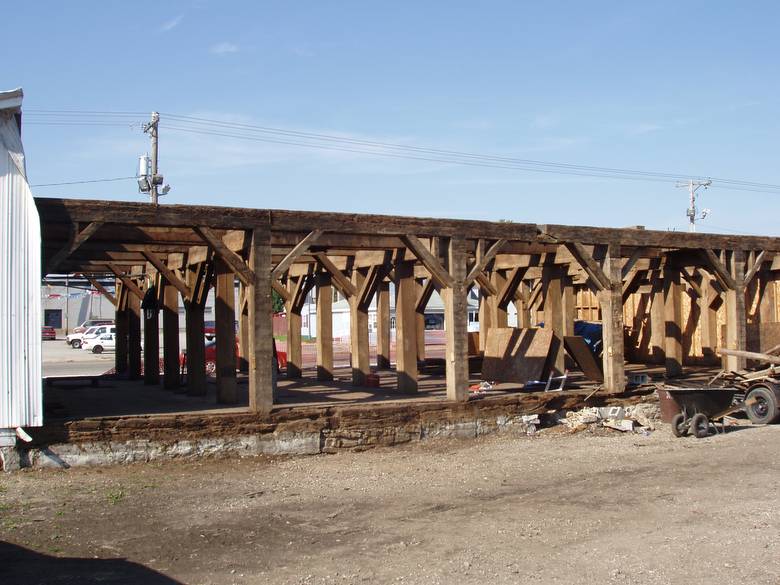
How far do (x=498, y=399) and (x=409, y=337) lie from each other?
2.13 m

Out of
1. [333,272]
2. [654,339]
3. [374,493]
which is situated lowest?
[374,493]

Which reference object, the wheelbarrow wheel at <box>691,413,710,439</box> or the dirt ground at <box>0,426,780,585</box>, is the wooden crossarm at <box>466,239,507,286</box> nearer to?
the dirt ground at <box>0,426,780,585</box>

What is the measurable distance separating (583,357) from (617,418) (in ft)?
6.25

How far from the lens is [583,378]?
18.1m

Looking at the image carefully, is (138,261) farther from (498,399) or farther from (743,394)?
(743,394)

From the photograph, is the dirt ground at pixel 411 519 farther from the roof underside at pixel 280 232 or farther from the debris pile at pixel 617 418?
the roof underside at pixel 280 232

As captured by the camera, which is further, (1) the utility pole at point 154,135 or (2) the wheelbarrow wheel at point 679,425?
(1) the utility pole at point 154,135

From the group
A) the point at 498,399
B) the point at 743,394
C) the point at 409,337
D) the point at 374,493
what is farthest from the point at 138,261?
the point at 743,394

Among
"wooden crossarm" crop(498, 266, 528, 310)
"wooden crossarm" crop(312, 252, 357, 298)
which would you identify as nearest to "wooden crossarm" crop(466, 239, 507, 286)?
"wooden crossarm" crop(312, 252, 357, 298)

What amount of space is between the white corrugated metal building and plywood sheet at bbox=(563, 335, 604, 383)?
9.64m

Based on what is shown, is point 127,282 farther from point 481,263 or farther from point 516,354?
point 481,263

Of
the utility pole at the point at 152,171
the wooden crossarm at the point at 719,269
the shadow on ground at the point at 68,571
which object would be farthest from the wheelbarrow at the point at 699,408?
the utility pole at the point at 152,171

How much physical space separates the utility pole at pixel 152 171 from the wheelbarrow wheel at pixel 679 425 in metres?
30.7

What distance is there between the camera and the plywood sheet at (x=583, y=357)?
16031mm
